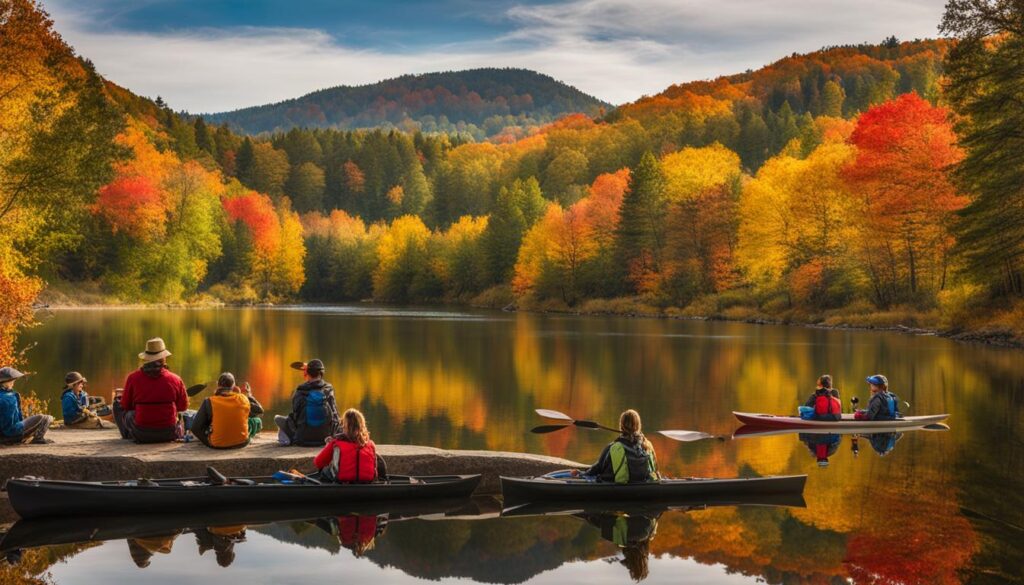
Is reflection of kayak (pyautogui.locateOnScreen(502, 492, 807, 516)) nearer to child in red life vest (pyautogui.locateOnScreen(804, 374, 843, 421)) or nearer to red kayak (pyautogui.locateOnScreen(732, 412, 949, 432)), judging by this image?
red kayak (pyautogui.locateOnScreen(732, 412, 949, 432))

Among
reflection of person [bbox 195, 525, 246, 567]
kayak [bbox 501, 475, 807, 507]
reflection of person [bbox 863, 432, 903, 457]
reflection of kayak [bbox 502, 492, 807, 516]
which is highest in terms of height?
kayak [bbox 501, 475, 807, 507]

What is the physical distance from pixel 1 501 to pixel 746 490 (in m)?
10.8

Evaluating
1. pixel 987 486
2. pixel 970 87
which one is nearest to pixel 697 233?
pixel 970 87

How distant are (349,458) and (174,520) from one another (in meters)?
2.46

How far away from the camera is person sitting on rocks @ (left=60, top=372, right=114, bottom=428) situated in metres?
18.2

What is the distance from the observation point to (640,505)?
14984 mm

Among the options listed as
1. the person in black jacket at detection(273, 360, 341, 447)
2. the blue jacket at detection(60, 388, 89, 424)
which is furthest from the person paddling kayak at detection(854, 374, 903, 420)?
the blue jacket at detection(60, 388, 89, 424)

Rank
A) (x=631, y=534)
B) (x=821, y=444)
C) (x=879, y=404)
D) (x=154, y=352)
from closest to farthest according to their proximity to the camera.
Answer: (x=631, y=534)
(x=154, y=352)
(x=821, y=444)
(x=879, y=404)

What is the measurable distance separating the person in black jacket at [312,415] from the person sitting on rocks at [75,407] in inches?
167

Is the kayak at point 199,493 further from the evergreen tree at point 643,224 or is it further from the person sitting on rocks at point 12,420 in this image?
the evergreen tree at point 643,224

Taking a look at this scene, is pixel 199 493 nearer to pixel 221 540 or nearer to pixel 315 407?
pixel 221 540

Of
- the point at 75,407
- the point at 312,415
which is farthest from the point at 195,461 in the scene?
the point at 75,407

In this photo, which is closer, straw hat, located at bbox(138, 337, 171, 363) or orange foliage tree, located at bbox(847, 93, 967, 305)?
straw hat, located at bbox(138, 337, 171, 363)

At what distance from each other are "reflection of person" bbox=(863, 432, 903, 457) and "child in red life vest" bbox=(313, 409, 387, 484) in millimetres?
10723
